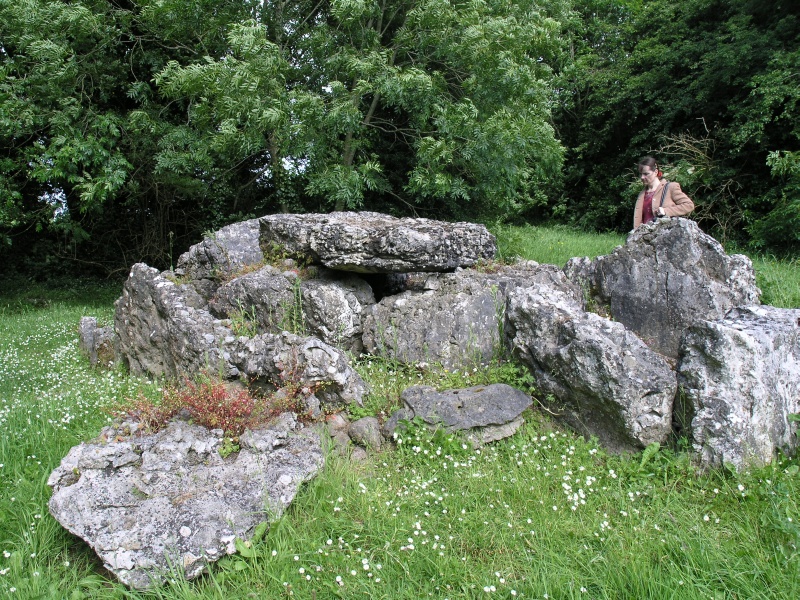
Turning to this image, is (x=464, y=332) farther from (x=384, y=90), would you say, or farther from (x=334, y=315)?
(x=384, y=90)

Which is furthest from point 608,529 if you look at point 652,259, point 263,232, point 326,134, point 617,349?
point 326,134

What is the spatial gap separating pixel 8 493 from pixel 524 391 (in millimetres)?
4090

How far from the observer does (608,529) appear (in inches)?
132

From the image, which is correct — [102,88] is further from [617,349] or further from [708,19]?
[708,19]

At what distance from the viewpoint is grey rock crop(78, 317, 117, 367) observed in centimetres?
703

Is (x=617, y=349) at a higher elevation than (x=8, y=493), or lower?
higher

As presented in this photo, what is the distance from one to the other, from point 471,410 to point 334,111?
655 centimetres

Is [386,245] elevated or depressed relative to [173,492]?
elevated

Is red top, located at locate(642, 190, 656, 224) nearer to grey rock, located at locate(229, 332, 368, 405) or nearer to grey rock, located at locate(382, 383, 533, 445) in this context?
grey rock, located at locate(382, 383, 533, 445)

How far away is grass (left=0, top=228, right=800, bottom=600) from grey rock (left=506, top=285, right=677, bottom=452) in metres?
0.19

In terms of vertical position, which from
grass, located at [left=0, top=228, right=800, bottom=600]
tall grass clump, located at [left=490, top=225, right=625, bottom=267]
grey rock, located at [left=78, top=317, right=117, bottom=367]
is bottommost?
grey rock, located at [left=78, top=317, right=117, bottom=367]

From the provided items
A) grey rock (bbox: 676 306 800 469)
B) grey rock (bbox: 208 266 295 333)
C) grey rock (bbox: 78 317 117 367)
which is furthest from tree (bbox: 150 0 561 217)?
grey rock (bbox: 676 306 800 469)

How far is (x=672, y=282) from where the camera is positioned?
5816mm

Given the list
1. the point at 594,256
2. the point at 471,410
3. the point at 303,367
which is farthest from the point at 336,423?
the point at 594,256
